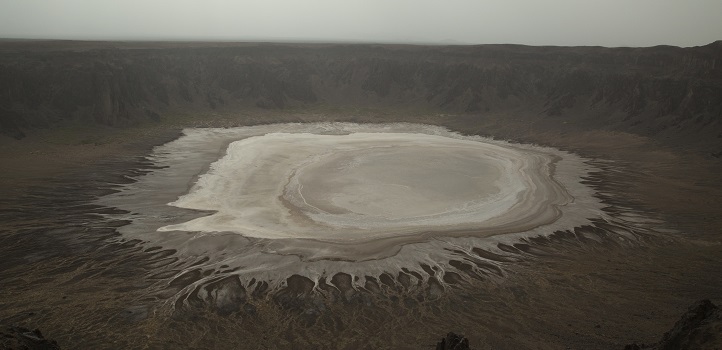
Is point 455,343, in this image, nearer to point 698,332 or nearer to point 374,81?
point 698,332

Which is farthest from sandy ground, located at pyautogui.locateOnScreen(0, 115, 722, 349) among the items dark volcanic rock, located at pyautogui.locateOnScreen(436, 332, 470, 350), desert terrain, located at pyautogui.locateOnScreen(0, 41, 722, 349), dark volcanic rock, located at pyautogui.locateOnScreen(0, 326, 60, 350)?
dark volcanic rock, located at pyautogui.locateOnScreen(436, 332, 470, 350)

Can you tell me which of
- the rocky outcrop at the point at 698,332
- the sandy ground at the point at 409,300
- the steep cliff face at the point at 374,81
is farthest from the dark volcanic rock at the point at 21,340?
the steep cliff face at the point at 374,81

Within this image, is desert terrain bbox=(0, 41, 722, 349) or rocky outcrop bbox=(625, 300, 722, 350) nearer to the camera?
rocky outcrop bbox=(625, 300, 722, 350)

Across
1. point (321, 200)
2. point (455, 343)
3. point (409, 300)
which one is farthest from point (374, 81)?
point (455, 343)

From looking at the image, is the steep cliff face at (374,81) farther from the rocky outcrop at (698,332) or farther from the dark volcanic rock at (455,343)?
the dark volcanic rock at (455,343)

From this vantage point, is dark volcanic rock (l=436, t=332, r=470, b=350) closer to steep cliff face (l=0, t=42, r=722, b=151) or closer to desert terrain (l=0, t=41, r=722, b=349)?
desert terrain (l=0, t=41, r=722, b=349)

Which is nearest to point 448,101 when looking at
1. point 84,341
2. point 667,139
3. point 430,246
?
point 667,139
